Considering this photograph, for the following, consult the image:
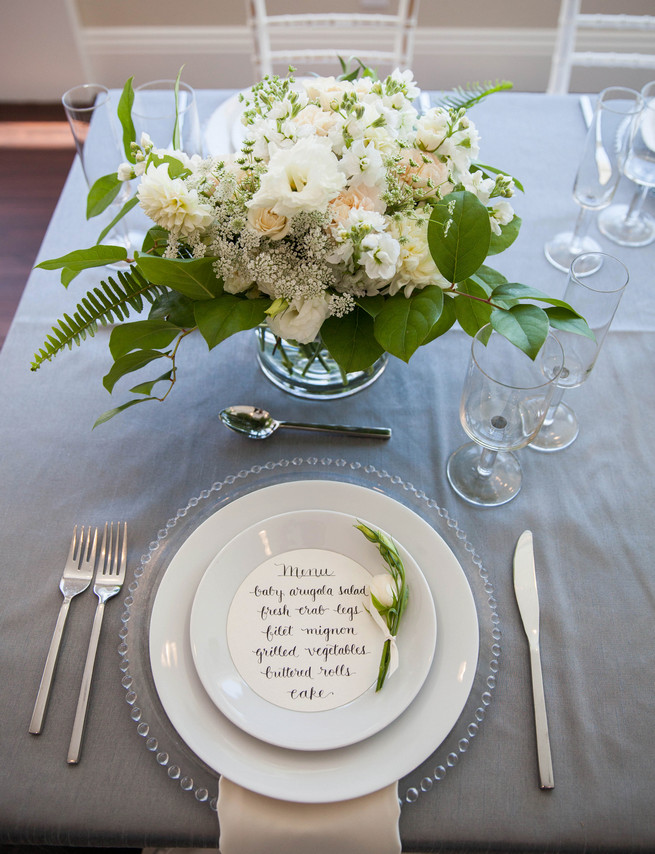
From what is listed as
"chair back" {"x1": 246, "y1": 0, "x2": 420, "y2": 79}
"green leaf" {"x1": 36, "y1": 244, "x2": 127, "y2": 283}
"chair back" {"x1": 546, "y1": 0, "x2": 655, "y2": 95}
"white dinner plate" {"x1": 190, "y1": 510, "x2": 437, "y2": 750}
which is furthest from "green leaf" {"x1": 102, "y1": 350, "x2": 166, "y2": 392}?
"chair back" {"x1": 546, "y1": 0, "x2": 655, "y2": 95}

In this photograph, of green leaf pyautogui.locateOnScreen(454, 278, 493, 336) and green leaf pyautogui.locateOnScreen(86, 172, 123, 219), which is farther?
green leaf pyautogui.locateOnScreen(86, 172, 123, 219)

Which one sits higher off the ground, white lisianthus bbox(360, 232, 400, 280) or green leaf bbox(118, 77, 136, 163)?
green leaf bbox(118, 77, 136, 163)

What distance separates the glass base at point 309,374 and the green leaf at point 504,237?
0.78 feet

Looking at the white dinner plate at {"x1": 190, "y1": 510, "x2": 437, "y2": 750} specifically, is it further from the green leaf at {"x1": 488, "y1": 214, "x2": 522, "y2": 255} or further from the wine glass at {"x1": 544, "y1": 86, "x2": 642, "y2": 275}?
the wine glass at {"x1": 544, "y1": 86, "x2": 642, "y2": 275}

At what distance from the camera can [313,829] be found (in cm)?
61

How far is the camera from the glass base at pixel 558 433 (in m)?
0.93

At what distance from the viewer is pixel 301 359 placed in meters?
0.96

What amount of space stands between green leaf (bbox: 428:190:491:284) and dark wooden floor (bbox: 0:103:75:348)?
1.64 m

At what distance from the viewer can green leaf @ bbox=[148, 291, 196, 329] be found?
0.80 meters

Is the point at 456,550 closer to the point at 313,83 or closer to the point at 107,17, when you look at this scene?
the point at 313,83

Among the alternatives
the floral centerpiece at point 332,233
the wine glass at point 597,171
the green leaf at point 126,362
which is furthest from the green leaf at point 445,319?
the wine glass at point 597,171

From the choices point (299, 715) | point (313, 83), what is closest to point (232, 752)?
point (299, 715)

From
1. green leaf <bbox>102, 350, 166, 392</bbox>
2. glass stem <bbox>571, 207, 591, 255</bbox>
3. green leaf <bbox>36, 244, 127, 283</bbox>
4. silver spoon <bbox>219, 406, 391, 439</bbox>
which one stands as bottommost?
silver spoon <bbox>219, 406, 391, 439</bbox>

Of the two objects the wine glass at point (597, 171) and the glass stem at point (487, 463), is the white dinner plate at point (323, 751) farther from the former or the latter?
the wine glass at point (597, 171)
